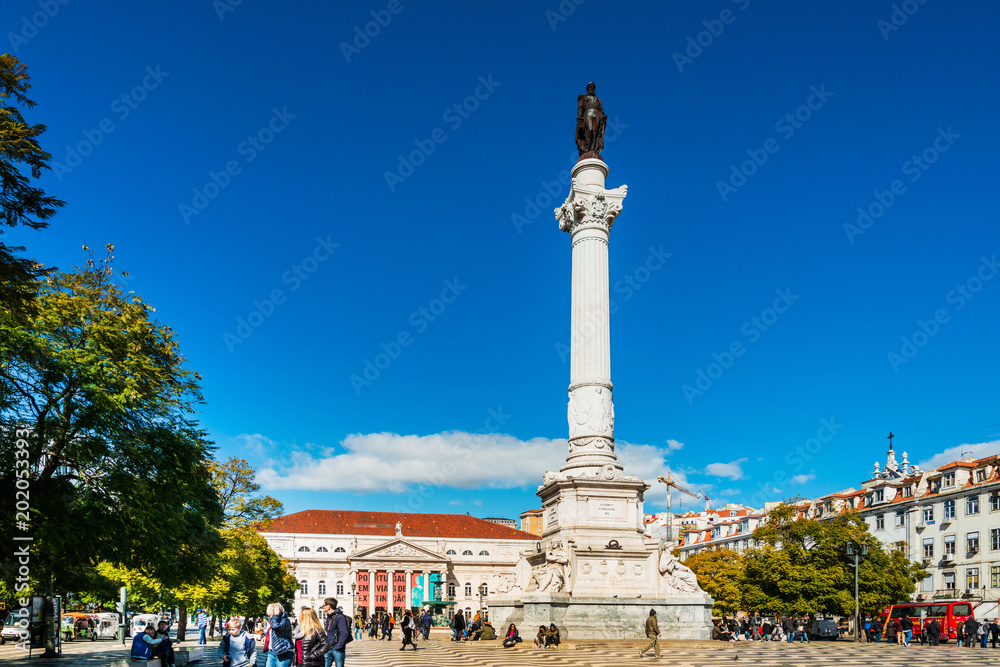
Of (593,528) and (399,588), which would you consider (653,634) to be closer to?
(593,528)

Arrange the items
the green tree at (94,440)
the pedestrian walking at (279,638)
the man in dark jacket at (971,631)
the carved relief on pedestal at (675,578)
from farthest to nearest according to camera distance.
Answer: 1. the man in dark jacket at (971,631)
2. the carved relief on pedestal at (675,578)
3. the green tree at (94,440)
4. the pedestrian walking at (279,638)

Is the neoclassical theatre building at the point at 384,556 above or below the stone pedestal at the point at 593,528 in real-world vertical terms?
below

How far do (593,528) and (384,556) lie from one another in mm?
88545

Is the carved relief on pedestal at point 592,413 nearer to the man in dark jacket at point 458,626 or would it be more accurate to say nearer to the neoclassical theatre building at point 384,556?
the man in dark jacket at point 458,626

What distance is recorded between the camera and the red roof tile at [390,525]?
11644 centimetres

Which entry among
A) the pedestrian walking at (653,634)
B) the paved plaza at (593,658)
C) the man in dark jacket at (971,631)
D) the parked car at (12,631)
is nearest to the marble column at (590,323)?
the paved plaza at (593,658)

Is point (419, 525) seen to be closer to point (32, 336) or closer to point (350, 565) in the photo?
point (350, 565)

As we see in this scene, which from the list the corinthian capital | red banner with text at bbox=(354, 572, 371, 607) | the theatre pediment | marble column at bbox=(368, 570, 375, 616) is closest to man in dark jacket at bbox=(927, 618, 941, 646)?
the corinthian capital

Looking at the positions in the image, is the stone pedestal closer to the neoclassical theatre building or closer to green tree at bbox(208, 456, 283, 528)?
green tree at bbox(208, 456, 283, 528)

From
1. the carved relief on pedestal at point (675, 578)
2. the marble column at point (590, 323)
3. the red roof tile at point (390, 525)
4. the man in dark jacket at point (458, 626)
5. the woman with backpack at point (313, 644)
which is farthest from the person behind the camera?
the red roof tile at point (390, 525)

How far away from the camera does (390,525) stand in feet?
400

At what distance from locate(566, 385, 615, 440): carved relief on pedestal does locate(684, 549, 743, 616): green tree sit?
24.3 meters

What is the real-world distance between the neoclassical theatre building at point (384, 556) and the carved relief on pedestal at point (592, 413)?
78.9 metres

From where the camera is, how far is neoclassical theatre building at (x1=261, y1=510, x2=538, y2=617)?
367 ft
